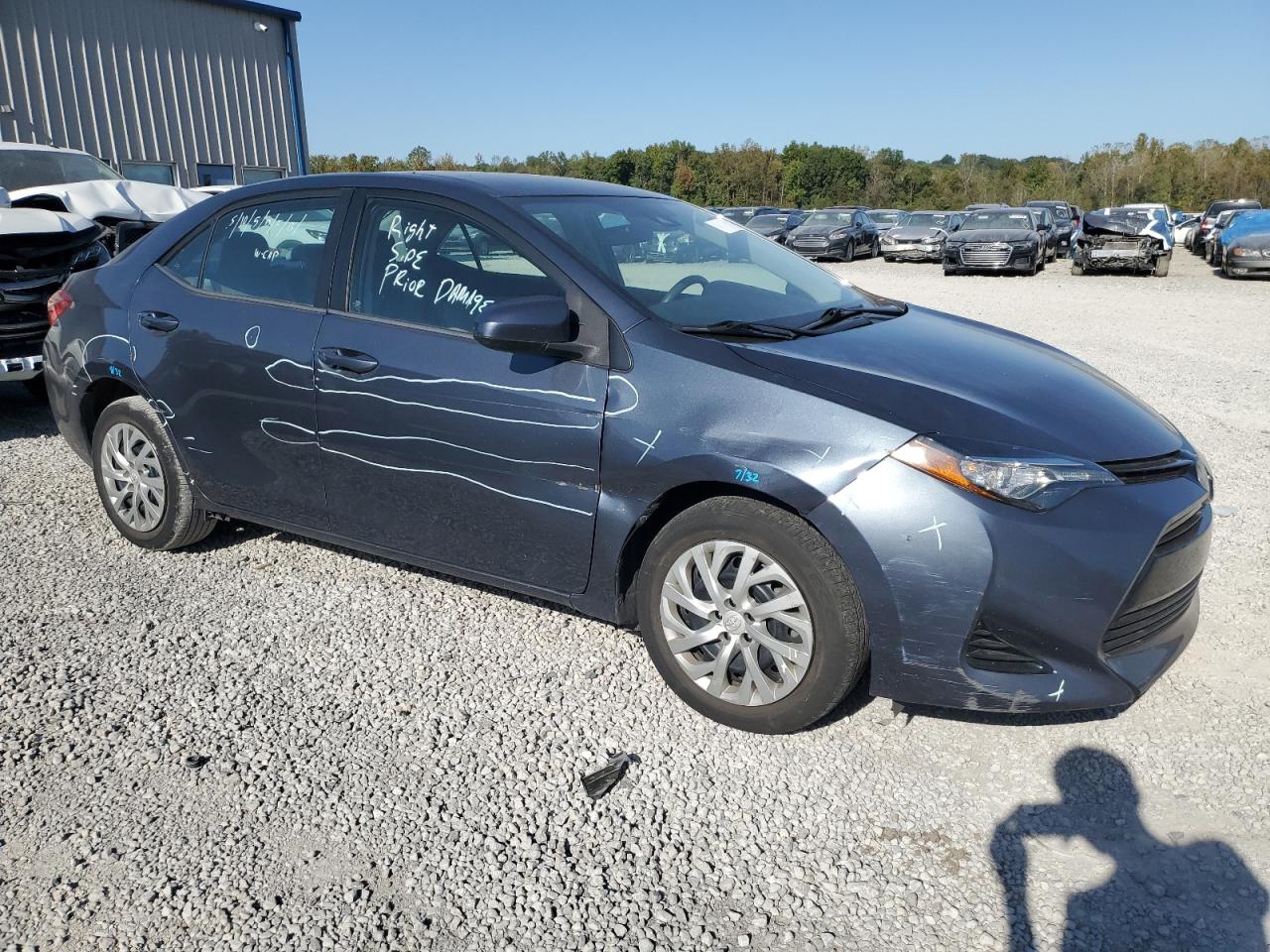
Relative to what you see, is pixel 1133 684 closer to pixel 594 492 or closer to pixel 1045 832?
pixel 1045 832

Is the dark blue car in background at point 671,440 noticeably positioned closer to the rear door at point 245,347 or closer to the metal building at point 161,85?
the rear door at point 245,347

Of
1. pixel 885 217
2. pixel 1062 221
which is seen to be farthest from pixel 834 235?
pixel 885 217

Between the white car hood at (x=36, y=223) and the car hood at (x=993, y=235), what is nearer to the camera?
the white car hood at (x=36, y=223)

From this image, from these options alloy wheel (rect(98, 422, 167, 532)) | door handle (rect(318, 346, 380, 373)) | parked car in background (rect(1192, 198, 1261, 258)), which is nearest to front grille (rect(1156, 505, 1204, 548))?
door handle (rect(318, 346, 380, 373))

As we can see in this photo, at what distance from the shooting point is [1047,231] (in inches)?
959

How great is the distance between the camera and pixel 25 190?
9.91 meters

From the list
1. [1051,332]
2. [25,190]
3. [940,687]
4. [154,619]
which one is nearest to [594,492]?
[940,687]

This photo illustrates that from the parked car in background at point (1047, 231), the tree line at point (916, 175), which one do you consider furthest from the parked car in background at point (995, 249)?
the tree line at point (916, 175)

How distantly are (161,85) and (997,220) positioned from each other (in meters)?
18.9

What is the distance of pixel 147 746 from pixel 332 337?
1543 millimetres

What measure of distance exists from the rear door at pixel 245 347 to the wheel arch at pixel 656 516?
1349 mm

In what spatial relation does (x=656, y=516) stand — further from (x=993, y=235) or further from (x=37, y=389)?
(x=993, y=235)

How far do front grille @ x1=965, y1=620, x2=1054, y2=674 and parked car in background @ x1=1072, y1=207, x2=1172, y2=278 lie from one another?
21589 mm

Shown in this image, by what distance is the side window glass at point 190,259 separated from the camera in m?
4.17
